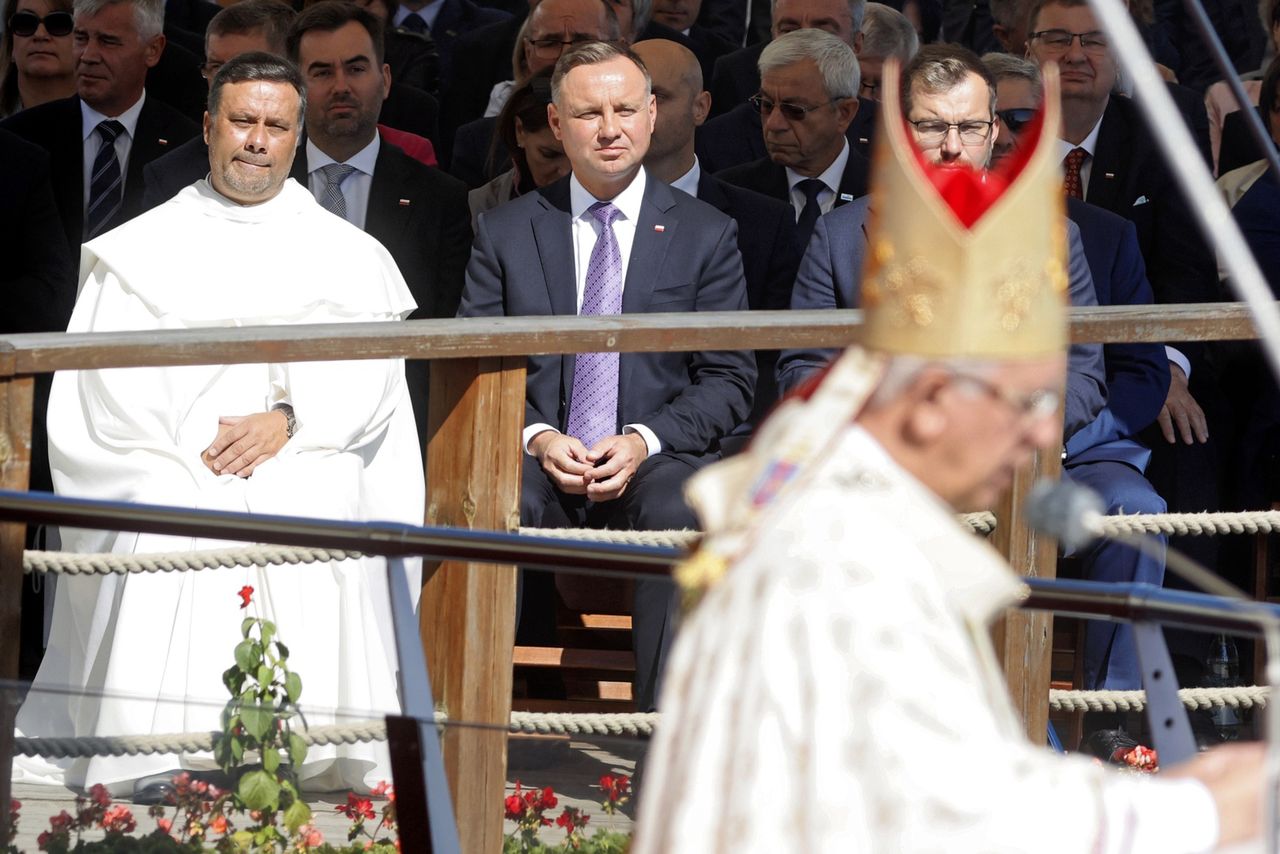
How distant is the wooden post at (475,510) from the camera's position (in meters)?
4.52

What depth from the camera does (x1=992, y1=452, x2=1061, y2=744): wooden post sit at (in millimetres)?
4645

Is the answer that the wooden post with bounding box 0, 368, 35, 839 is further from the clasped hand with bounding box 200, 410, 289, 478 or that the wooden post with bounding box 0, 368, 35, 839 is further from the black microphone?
the black microphone

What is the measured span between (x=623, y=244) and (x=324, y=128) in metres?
1.42

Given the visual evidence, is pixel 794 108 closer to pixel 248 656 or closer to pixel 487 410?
pixel 487 410

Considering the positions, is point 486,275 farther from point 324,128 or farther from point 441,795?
point 441,795

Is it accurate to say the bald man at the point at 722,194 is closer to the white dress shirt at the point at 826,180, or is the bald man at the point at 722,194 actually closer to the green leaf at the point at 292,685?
the white dress shirt at the point at 826,180

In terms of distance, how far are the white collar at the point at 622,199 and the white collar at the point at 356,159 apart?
1.06 meters

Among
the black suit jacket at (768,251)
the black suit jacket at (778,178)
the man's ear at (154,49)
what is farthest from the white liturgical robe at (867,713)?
the man's ear at (154,49)

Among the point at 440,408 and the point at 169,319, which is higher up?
the point at 169,319

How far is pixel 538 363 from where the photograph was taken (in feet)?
18.9

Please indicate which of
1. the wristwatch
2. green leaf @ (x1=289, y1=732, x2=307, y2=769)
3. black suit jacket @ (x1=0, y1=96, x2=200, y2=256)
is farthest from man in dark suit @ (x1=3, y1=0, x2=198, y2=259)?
green leaf @ (x1=289, y1=732, x2=307, y2=769)

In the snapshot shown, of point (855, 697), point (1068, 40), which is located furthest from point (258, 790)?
point (1068, 40)

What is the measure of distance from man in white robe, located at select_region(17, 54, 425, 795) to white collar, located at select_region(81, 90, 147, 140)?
104 centimetres

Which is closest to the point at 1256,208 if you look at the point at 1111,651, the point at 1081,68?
the point at 1081,68
